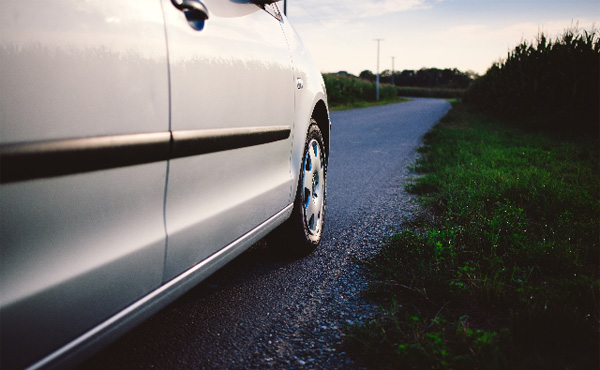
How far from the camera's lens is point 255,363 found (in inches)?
68.7

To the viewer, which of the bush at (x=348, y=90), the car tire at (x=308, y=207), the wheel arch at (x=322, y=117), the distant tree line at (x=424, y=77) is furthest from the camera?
the distant tree line at (x=424, y=77)

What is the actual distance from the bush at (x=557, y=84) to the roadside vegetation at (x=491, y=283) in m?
7.61

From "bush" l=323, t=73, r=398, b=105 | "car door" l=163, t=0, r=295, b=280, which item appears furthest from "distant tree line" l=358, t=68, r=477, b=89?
"car door" l=163, t=0, r=295, b=280

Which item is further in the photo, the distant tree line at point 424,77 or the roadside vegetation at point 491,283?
the distant tree line at point 424,77

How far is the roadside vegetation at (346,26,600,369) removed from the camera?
65.6 inches

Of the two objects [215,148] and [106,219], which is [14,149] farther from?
[215,148]

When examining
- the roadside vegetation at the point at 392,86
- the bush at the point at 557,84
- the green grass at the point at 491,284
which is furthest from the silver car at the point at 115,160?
the roadside vegetation at the point at 392,86

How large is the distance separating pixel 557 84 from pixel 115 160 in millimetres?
12880

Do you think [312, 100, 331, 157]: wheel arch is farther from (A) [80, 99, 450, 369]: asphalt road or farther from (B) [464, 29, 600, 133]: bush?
(B) [464, 29, 600, 133]: bush

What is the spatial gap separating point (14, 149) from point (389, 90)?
49.5 meters

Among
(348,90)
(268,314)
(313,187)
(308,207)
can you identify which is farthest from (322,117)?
(348,90)

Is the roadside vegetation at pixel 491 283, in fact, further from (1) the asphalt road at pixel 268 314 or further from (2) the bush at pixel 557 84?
(2) the bush at pixel 557 84

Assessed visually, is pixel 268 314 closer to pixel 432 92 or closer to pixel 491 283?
pixel 491 283

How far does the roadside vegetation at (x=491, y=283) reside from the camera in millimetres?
1666
